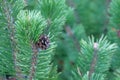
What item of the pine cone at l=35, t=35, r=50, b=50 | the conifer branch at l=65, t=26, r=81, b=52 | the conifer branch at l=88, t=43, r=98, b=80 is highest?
the conifer branch at l=65, t=26, r=81, b=52

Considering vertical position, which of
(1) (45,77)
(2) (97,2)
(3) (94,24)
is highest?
(2) (97,2)

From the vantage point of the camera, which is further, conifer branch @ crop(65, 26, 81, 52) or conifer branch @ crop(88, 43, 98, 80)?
conifer branch @ crop(65, 26, 81, 52)

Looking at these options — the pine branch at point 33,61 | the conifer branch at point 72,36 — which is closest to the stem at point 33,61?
the pine branch at point 33,61

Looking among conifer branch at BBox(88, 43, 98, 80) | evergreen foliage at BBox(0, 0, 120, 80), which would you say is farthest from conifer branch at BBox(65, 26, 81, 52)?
conifer branch at BBox(88, 43, 98, 80)

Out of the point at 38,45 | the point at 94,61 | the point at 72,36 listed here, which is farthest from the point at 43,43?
the point at 72,36

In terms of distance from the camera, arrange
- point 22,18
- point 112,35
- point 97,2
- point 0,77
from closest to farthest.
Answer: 1. point 22,18
2. point 0,77
3. point 112,35
4. point 97,2

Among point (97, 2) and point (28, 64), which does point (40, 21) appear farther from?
point (97, 2)

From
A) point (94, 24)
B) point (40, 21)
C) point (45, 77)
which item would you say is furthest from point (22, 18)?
point (94, 24)

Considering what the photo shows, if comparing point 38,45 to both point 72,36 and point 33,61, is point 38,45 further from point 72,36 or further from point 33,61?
point 72,36

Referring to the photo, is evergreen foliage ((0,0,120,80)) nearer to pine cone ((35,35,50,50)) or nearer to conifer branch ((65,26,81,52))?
pine cone ((35,35,50,50))

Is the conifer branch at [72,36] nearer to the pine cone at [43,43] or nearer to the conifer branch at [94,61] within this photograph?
the conifer branch at [94,61]

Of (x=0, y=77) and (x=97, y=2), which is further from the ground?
(x=97, y=2)
